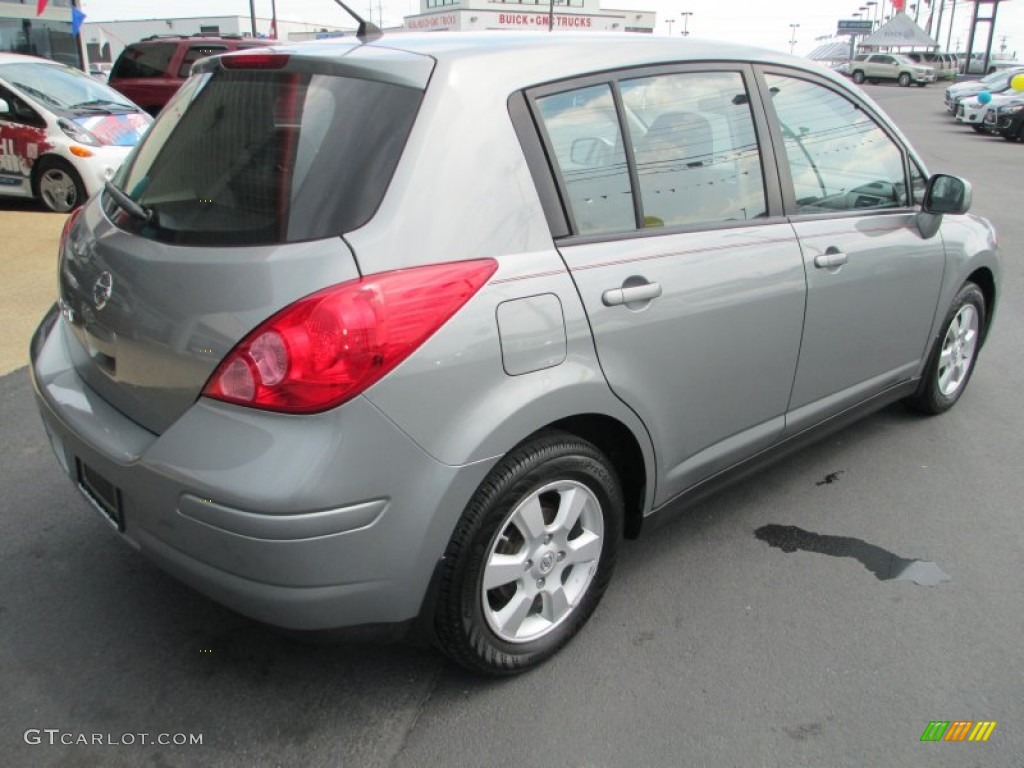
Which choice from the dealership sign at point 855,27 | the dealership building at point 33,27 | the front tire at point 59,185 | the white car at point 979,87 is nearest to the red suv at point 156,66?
the front tire at point 59,185

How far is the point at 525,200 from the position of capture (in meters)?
2.28

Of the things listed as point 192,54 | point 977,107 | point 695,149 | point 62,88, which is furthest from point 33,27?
point 695,149

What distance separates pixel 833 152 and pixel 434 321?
6.89 feet

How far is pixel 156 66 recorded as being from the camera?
15.3 meters

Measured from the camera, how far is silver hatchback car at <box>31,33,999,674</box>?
1983 millimetres

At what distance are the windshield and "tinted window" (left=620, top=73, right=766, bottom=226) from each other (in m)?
8.67

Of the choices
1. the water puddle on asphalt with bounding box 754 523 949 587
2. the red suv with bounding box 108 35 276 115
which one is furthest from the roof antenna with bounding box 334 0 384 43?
the red suv with bounding box 108 35 276 115

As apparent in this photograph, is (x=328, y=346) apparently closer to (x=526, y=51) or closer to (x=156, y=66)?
(x=526, y=51)

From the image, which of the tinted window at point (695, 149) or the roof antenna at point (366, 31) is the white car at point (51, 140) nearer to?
the roof antenna at point (366, 31)

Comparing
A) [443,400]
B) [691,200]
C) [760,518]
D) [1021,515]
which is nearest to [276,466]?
[443,400]

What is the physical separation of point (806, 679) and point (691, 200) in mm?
1487

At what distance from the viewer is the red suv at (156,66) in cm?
Answer: 1507

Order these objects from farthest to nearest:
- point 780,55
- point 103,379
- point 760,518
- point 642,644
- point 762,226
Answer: point 760,518, point 780,55, point 762,226, point 642,644, point 103,379

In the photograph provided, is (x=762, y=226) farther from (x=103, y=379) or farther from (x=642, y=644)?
(x=103, y=379)
